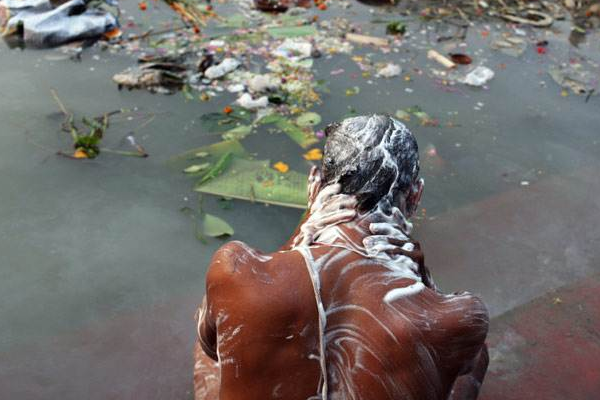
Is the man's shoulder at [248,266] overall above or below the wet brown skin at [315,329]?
above

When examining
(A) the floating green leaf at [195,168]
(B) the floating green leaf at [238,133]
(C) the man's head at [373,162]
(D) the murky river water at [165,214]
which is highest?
(C) the man's head at [373,162]

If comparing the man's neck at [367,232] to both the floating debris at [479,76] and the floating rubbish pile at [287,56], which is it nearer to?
the floating rubbish pile at [287,56]

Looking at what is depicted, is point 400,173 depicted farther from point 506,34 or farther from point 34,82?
point 506,34

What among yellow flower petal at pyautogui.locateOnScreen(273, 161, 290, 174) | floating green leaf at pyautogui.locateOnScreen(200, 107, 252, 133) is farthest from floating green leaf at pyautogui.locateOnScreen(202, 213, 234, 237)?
floating green leaf at pyautogui.locateOnScreen(200, 107, 252, 133)

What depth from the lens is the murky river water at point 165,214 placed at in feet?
8.89

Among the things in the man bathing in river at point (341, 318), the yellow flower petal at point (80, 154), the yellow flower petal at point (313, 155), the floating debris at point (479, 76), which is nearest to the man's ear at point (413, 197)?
the man bathing in river at point (341, 318)

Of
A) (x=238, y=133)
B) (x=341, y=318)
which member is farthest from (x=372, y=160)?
(x=238, y=133)

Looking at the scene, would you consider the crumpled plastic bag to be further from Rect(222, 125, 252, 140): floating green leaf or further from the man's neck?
the man's neck

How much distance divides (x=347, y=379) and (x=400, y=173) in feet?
1.97

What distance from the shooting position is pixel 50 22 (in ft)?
17.1

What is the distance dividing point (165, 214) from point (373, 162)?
7.05ft

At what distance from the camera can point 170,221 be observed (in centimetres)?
349

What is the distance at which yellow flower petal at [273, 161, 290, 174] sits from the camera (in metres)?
3.91

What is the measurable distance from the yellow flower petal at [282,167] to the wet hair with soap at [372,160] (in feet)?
7.12
